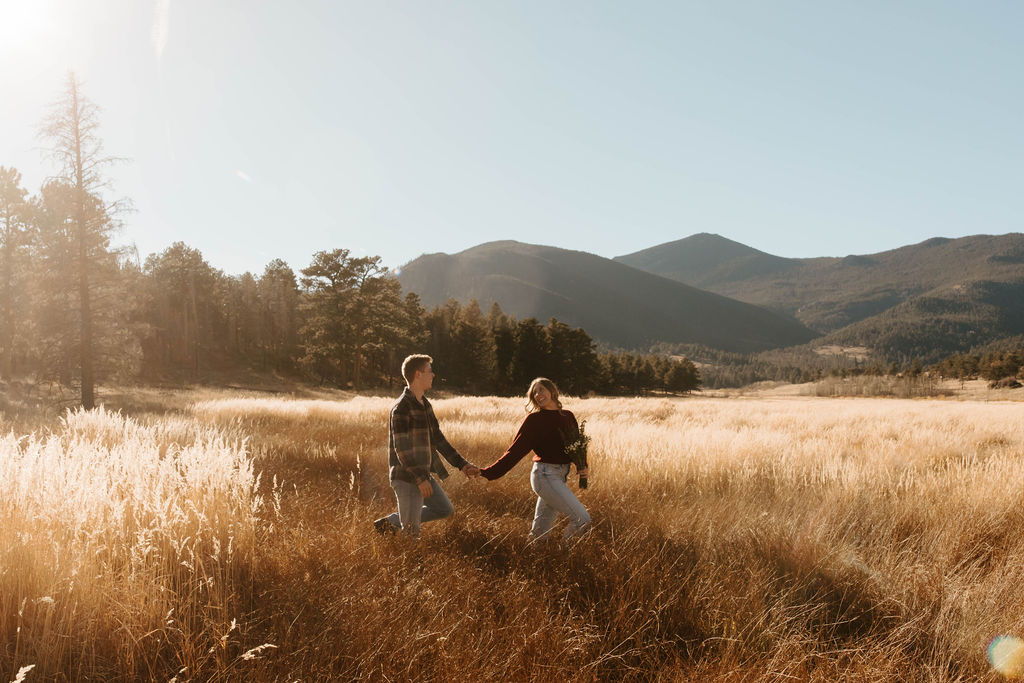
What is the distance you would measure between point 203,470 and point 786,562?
4961mm

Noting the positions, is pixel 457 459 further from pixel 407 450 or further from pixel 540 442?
pixel 540 442

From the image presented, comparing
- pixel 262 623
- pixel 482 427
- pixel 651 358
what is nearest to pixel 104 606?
pixel 262 623

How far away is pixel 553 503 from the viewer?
467cm

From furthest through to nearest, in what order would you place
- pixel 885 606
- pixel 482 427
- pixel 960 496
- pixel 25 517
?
pixel 482 427
pixel 960 496
pixel 885 606
pixel 25 517

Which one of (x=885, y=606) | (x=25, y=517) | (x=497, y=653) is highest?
(x=25, y=517)

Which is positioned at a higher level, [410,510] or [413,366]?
[413,366]

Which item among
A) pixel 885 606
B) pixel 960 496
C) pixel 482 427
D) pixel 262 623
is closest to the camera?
pixel 262 623

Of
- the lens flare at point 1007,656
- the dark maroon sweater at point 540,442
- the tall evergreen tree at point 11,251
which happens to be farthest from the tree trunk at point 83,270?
the lens flare at point 1007,656

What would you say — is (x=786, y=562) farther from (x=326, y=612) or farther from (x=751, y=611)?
(x=326, y=612)

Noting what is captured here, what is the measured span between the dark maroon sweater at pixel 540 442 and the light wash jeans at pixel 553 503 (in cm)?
10

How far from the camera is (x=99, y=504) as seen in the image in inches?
142

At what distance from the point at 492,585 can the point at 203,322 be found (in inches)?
2527

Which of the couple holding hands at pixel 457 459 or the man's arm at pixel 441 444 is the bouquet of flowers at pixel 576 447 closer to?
the couple holding hands at pixel 457 459

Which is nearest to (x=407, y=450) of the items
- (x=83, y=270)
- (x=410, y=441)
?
(x=410, y=441)
